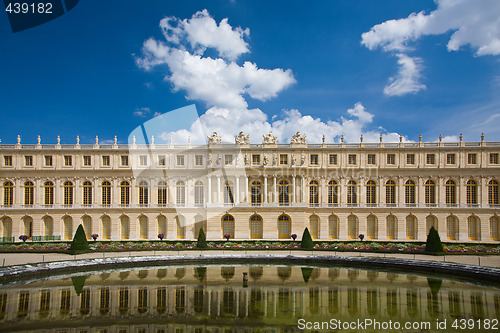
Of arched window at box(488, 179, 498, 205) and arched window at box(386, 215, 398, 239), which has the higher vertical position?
arched window at box(488, 179, 498, 205)

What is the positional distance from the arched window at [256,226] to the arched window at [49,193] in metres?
26.0

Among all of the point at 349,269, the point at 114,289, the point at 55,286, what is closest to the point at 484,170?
the point at 349,269

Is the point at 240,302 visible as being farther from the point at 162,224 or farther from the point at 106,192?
the point at 106,192

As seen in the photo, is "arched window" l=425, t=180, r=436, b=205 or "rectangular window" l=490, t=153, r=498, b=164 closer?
"rectangular window" l=490, t=153, r=498, b=164

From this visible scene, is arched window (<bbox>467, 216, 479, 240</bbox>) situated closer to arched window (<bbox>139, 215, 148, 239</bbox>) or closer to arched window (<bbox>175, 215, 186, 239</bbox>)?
arched window (<bbox>175, 215, 186, 239</bbox>)

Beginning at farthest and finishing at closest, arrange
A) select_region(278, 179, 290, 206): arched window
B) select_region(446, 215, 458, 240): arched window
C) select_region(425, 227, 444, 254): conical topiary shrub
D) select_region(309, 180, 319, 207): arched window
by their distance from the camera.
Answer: select_region(309, 180, 319, 207): arched window < select_region(278, 179, 290, 206): arched window < select_region(446, 215, 458, 240): arched window < select_region(425, 227, 444, 254): conical topiary shrub

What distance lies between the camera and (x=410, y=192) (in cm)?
4181

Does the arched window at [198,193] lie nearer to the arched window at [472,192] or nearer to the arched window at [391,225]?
the arched window at [391,225]

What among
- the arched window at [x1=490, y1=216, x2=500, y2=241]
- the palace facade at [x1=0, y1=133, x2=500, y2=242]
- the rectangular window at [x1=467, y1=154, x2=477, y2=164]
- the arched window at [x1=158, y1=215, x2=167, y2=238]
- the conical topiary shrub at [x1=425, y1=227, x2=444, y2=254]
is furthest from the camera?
the arched window at [x1=158, y1=215, x2=167, y2=238]

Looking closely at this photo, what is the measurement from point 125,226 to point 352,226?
29.1 m

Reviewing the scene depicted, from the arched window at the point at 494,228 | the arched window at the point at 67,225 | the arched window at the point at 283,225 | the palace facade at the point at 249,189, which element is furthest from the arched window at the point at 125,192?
the arched window at the point at 494,228

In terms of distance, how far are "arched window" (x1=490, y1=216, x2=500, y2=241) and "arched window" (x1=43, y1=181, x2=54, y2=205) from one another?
5522cm

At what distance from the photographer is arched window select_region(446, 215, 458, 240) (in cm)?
4059

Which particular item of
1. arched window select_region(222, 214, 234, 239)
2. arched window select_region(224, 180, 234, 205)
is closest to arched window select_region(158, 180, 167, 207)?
arched window select_region(224, 180, 234, 205)
